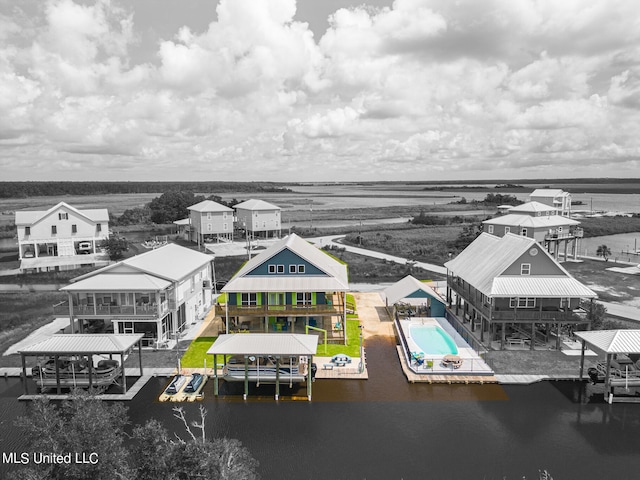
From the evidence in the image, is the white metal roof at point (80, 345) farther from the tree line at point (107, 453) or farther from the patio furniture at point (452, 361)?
the patio furniture at point (452, 361)

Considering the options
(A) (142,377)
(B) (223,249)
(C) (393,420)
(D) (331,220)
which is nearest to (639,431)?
(C) (393,420)

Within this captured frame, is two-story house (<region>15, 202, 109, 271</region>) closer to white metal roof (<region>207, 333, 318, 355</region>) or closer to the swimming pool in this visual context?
white metal roof (<region>207, 333, 318, 355</region>)

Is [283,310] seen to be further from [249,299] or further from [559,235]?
[559,235]

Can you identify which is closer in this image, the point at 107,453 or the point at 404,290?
the point at 107,453

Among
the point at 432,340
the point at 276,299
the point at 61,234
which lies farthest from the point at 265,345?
the point at 61,234

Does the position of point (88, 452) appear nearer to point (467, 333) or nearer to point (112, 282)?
point (112, 282)

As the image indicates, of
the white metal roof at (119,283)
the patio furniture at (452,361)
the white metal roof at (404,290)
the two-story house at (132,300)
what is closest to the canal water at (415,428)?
Result: the patio furniture at (452,361)
